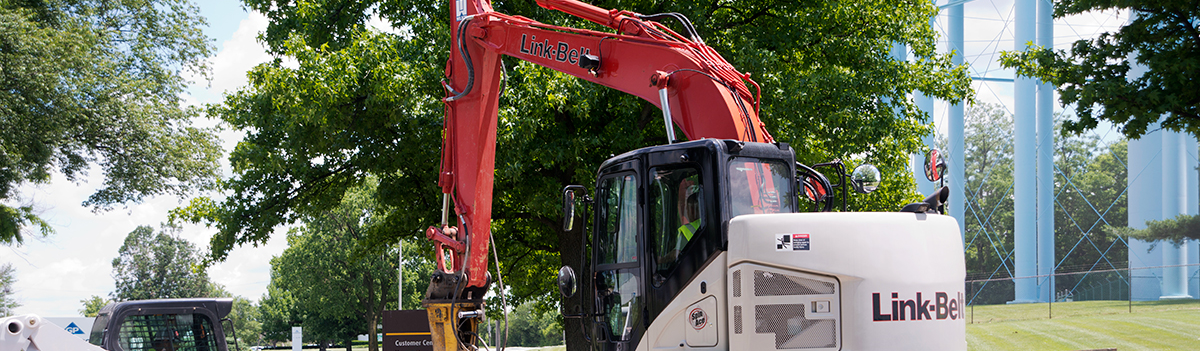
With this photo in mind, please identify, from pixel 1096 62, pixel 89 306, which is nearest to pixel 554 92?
pixel 1096 62

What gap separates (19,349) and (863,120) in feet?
44.5

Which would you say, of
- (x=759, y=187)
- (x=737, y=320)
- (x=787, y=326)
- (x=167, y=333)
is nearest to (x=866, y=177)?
(x=759, y=187)

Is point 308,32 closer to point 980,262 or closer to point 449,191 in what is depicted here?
point 449,191

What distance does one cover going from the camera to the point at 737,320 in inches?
245

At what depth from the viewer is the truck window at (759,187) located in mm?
6562

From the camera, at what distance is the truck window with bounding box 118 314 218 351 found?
408 inches

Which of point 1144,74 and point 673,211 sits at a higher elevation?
point 1144,74

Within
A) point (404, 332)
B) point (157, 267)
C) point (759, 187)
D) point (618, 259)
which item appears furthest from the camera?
point (157, 267)

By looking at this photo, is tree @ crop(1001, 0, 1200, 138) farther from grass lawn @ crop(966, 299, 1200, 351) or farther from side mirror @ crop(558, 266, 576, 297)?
side mirror @ crop(558, 266, 576, 297)

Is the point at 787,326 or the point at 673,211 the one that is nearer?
the point at 787,326

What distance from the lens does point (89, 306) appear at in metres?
82.1

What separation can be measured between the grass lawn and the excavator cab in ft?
53.2

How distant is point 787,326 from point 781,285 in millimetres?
296

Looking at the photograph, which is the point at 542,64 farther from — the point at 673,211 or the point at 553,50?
the point at 673,211
